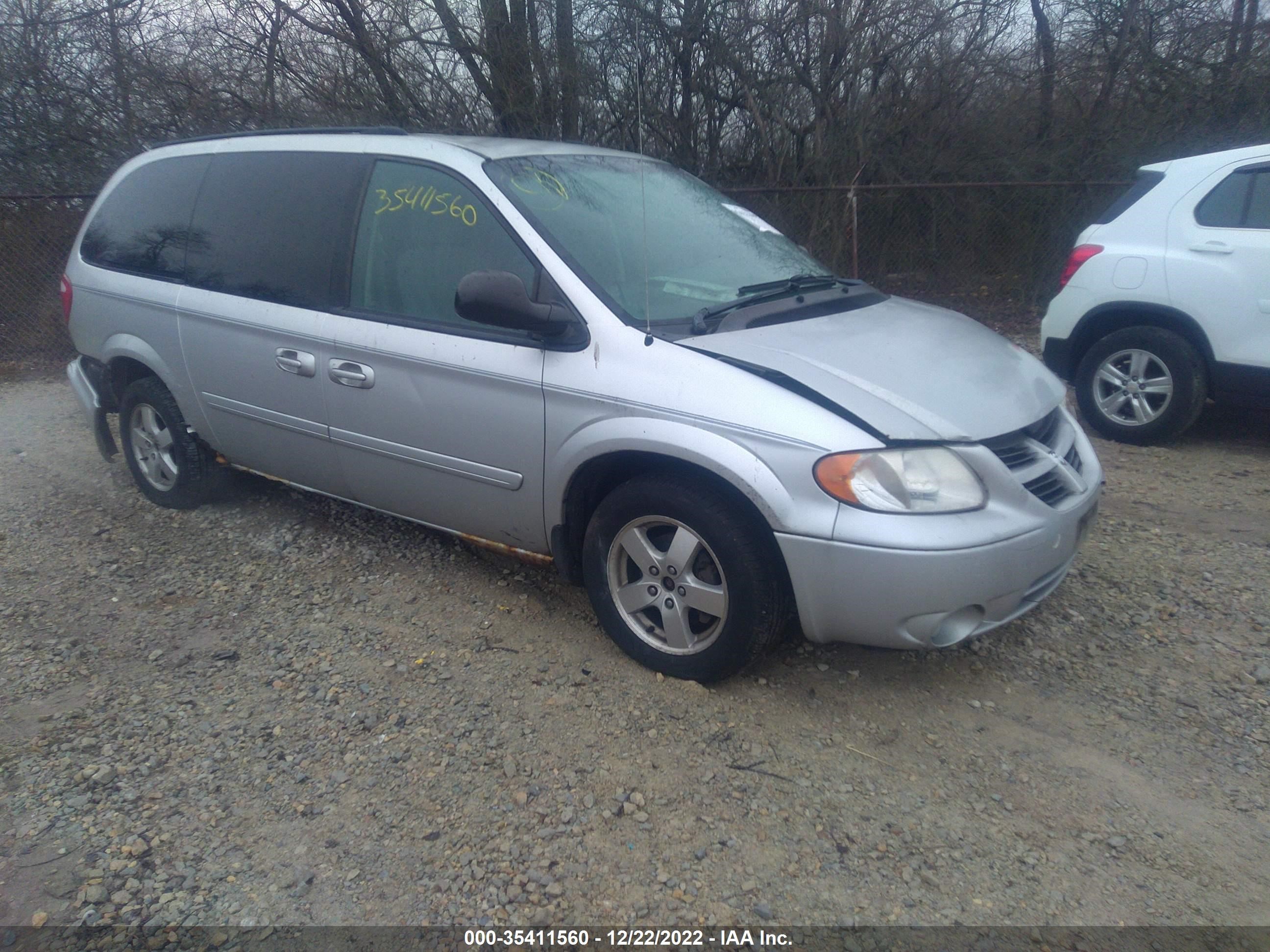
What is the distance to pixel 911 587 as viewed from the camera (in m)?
2.84

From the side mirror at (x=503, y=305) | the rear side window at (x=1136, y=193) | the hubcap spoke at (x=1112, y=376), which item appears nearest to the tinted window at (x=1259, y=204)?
the rear side window at (x=1136, y=193)

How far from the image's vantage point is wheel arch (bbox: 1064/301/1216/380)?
5603mm

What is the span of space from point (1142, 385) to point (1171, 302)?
523 mm

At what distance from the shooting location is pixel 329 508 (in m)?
5.15

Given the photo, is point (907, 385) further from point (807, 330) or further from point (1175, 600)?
point (1175, 600)

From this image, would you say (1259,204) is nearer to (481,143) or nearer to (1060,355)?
(1060,355)

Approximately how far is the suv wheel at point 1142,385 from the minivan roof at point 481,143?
3411 millimetres

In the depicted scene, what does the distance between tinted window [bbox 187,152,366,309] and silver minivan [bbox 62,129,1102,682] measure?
14 mm

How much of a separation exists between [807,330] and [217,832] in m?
2.49

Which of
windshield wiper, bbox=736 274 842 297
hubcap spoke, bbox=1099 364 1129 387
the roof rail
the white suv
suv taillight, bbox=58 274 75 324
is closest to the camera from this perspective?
windshield wiper, bbox=736 274 842 297

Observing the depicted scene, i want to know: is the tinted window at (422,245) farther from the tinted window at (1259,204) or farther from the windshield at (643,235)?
the tinted window at (1259,204)

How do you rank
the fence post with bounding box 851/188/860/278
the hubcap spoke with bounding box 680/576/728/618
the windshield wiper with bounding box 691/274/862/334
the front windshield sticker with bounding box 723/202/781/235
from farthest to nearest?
the fence post with bounding box 851/188/860/278 < the front windshield sticker with bounding box 723/202/781/235 < the windshield wiper with bounding box 691/274/862/334 < the hubcap spoke with bounding box 680/576/728/618

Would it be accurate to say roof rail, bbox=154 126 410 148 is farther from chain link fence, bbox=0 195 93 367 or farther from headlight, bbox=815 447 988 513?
chain link fence, bbox=0 195 93 367

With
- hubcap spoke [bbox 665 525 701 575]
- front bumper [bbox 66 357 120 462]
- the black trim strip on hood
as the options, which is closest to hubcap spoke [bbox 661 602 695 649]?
hubcap spoke [bbox 665 525 701 575]
